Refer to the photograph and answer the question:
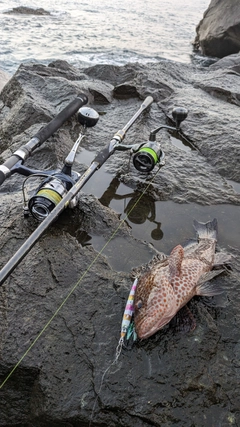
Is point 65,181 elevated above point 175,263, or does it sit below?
above

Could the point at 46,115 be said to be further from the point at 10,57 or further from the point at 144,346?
the point at 10,57

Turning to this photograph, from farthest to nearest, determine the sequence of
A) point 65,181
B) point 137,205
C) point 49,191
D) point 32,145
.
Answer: point 137,205
point 32,145
point 65,181
point 49,191

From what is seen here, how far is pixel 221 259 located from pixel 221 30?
51.3 feet

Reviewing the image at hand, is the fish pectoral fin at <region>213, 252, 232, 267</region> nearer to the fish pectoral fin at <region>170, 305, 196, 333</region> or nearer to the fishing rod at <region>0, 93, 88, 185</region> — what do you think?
the fish pectoral fin at <region>170, 305, 196, 333</region>

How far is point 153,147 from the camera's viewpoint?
15.0 ft

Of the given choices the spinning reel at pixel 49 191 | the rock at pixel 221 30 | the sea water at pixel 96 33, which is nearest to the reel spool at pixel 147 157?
the spinning reel at pixel 49 191

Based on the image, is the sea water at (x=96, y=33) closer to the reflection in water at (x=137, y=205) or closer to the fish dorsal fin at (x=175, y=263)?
the reflection in water at (x=137, y=205)

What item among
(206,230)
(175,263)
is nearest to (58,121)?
(206,230)

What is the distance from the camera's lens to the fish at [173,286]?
9.05 feet

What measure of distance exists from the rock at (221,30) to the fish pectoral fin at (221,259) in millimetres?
15275

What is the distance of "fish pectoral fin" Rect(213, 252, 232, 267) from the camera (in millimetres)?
3451

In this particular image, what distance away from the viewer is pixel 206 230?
12.6ft

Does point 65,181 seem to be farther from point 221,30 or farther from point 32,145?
point 221,30

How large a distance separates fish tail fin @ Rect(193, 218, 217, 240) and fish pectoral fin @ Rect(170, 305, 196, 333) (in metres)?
1.05
